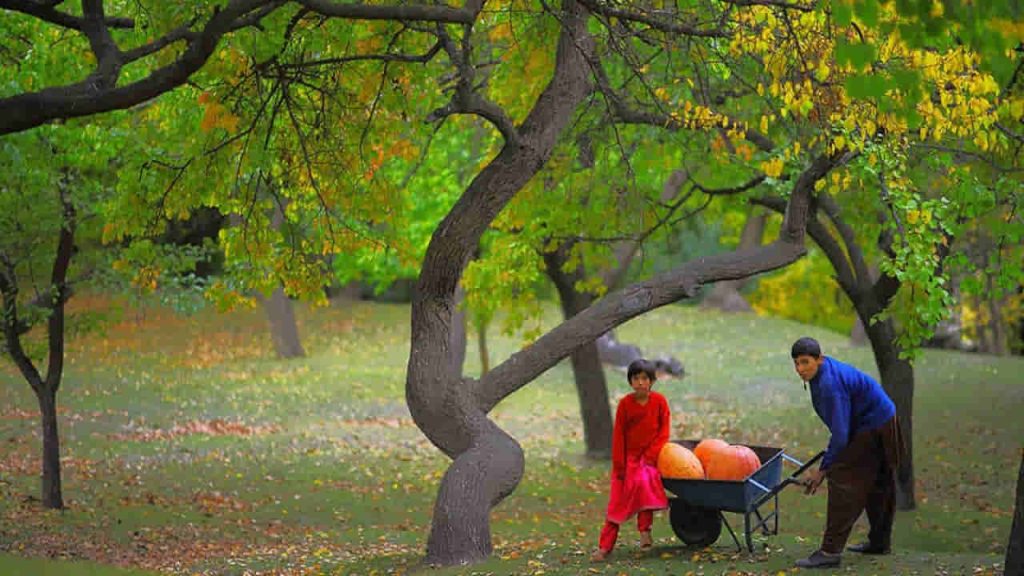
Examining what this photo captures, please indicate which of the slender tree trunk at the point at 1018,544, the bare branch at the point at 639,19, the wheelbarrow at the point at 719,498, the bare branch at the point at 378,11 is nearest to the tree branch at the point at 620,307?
the wheelbarrow at the point at 719,498

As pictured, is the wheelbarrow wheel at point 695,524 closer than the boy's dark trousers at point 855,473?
No

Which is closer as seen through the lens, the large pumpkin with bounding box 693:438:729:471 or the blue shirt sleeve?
the blue shirt sleeve

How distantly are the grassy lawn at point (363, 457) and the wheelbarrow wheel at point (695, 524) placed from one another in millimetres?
125

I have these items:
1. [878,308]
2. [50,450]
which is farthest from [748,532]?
[50,450]

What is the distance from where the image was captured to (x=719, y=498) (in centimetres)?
995

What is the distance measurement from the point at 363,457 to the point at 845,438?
47.8 feet

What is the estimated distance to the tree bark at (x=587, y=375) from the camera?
2130cm

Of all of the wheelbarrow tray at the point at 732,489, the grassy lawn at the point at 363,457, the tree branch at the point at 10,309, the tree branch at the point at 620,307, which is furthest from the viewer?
the tree branch at the point at 10,309

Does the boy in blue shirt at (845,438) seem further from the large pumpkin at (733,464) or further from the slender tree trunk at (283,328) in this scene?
the slender tree trunk at (283,328)

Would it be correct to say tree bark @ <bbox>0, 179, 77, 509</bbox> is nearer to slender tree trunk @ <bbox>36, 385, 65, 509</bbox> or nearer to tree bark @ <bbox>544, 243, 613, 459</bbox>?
slender tree trunk @ <bbox>36, 385, 65, 509</bbox>

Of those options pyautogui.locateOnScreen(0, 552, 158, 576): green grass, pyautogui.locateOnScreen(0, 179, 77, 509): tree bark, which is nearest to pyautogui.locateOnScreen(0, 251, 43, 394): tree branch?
pyautogui.locateOnScreen(0, 179, 77, 509): tree bark

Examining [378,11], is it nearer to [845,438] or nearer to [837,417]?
[837,417]

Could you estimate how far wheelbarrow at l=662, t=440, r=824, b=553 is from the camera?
9.80 m

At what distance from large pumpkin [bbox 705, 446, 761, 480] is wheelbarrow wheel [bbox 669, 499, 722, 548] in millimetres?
588
